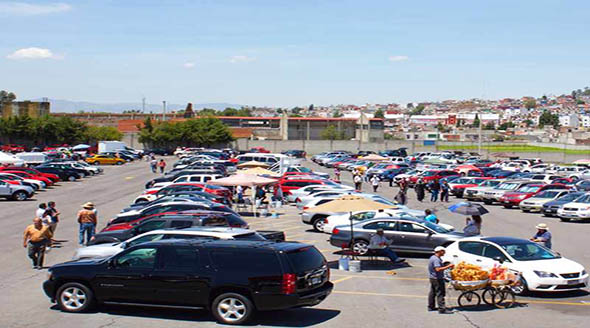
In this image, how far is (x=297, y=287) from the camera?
39.9 ft

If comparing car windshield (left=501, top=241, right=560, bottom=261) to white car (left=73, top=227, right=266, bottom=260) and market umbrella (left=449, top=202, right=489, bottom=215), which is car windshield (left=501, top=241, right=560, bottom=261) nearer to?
market umbrella (left=449, top=202, right=489, bottom=215)

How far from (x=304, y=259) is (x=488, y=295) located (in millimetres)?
4416

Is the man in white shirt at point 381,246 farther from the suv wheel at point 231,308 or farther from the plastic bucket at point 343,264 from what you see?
the suv wheel at point 231,308

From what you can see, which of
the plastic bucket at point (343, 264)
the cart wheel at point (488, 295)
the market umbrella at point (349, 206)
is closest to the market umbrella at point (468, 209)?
the market umbrella at point (349, 206)

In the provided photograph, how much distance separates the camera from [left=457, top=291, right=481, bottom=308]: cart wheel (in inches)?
565

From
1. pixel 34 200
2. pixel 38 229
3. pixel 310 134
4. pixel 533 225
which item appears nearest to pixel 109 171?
pixel 34 200

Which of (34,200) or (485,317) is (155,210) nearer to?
(485,317)

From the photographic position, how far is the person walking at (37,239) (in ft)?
58.7

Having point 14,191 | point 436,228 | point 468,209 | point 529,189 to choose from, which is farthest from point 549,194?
point 14,191

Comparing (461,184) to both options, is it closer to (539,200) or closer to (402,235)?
(539,200)

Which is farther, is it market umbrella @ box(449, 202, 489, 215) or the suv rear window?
market umbrella @ box(449, 202, 489, 215)

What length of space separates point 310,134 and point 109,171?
93442mm

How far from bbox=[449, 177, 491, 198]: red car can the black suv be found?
31612 millimetres

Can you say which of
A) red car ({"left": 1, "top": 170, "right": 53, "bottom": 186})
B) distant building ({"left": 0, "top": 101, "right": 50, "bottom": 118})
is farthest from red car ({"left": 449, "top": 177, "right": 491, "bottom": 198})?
distant building ({"left": 0, "top": 101, "right": 50, "bottom": 118})
